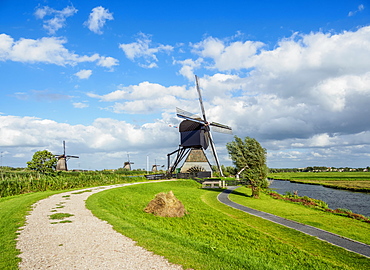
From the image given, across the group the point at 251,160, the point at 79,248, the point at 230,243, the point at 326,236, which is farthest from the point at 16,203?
the point at 251,160

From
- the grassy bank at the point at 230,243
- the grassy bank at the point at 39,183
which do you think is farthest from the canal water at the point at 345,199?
the grassy bank at the point at 39,183

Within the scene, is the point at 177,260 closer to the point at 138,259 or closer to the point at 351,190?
the point at 138,259

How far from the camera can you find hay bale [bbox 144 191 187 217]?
16984mm

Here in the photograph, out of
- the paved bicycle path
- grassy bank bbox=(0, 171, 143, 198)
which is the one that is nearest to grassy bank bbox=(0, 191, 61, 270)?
grassy bank bbox=(0, 171, 143, 198)

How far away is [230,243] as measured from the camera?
488 inches

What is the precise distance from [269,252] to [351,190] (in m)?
49.3

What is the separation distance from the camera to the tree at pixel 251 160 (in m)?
31.0

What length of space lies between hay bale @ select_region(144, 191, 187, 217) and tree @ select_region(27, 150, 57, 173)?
54.1 m

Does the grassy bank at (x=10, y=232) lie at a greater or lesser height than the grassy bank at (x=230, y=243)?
greater

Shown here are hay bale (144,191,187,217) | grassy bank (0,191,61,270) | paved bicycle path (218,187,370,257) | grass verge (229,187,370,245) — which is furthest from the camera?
hay bale (144,191,187,217)

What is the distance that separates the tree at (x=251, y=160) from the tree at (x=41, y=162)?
163 feet

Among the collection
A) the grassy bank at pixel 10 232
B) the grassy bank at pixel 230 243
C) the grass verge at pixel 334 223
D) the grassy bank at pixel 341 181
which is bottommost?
the grassy bank at pixel 341 181

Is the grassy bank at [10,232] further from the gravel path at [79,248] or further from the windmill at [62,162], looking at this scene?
the windmill at [62,162]

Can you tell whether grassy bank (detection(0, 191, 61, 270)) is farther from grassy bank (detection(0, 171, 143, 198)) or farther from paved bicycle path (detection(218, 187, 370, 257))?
paved bicycle path (detection(218, 187, 370, 257))
